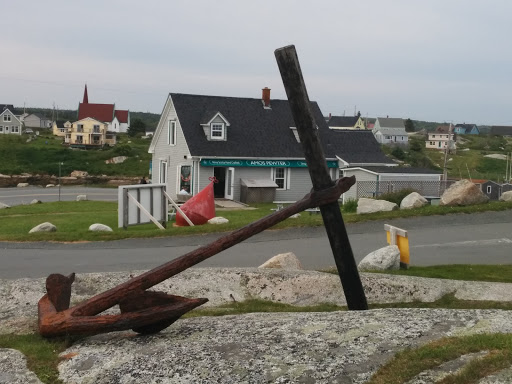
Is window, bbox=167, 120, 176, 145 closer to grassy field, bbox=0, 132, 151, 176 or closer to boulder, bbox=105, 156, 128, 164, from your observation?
grassy field, bbox=0, 132, 151, 176

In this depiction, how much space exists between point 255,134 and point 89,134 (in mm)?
68716

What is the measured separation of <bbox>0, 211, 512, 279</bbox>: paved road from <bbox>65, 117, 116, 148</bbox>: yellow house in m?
84.4

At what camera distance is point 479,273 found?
12.1m

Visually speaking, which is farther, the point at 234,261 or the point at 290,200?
the point at 290,200

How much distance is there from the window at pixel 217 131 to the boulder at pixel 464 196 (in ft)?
53.1

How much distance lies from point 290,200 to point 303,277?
91.0 feet

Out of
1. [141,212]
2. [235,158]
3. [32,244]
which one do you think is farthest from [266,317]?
[235,158]

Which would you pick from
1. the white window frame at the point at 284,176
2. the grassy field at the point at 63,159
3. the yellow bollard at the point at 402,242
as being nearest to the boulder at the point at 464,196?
the yellow bollard at the point at 402,242

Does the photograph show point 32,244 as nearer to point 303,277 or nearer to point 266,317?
point 303,277

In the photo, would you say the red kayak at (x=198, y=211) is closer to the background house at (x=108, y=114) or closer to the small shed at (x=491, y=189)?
the small shed at (x=491, y=189)

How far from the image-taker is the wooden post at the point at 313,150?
21.8 ft

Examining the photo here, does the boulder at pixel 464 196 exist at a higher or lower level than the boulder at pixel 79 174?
higher

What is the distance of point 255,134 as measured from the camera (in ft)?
126

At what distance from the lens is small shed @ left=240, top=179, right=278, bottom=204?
3581 cm
